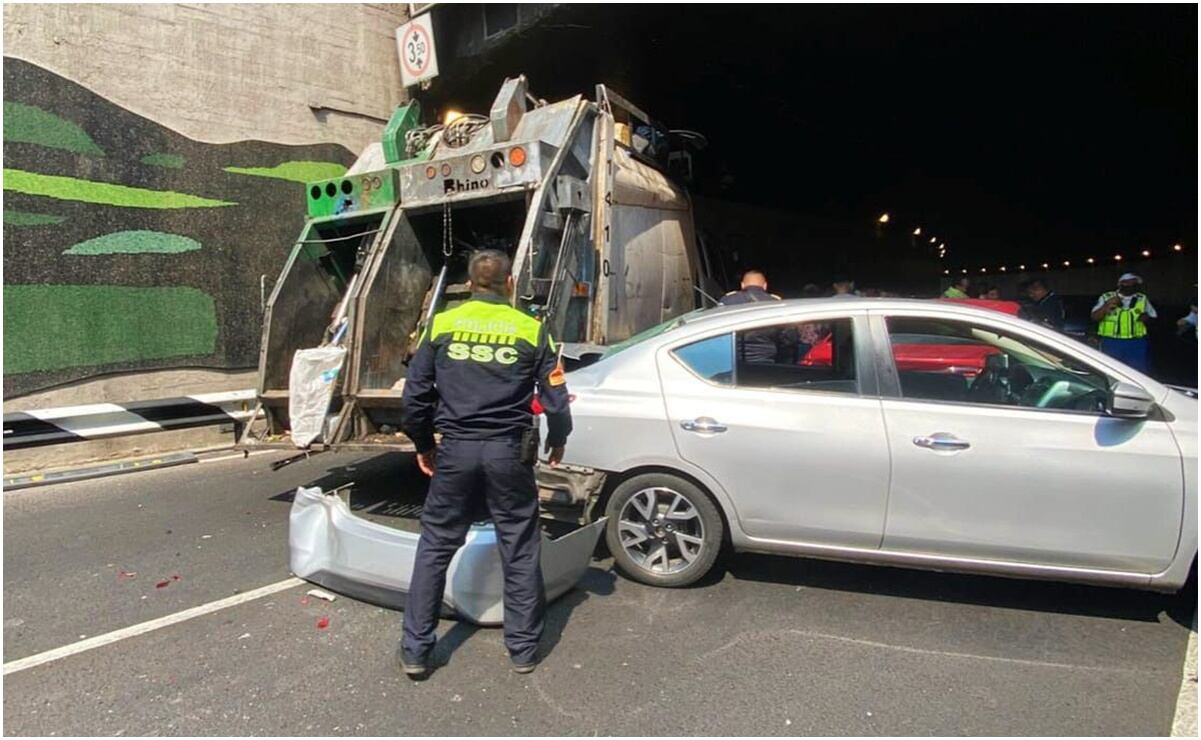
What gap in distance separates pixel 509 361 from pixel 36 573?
138 inches

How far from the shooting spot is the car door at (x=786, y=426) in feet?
11.7

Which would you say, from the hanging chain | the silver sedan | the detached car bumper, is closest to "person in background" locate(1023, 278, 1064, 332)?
the silver sedan

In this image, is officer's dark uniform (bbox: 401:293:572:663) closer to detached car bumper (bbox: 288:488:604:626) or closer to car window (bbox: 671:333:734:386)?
detached car bumper (bbox: 288:488:604:626)

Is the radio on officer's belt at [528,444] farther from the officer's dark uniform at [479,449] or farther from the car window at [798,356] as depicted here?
the car window at [798,356]

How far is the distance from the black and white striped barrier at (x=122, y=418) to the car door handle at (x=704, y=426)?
211 inches

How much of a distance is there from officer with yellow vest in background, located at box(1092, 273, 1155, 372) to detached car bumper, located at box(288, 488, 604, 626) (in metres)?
7.34

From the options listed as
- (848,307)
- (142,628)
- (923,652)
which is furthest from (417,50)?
(923,652)

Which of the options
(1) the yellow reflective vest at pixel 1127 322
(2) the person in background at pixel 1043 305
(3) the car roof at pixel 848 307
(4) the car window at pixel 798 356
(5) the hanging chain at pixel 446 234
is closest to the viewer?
(3) the car roof at pixel 848 307

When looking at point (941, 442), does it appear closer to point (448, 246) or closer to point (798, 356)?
point (798, 356)

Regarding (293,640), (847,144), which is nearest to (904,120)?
(847,144)

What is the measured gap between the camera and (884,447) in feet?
11.6

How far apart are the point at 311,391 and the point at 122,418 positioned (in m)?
3.64

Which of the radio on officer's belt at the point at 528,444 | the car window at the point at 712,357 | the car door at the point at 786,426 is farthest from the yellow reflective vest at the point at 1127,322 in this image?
the radio on officer's belt at the point at 528,444

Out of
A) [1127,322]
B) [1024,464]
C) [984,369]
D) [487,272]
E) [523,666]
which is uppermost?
[487,272]
